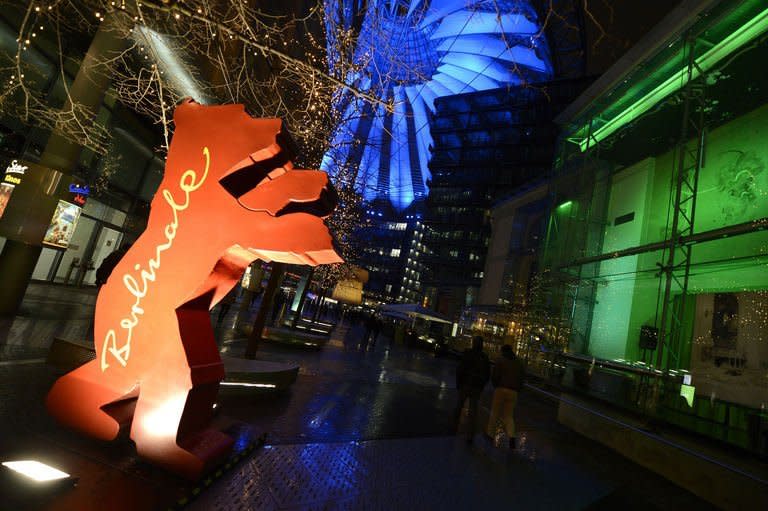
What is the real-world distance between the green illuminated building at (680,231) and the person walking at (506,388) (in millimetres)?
2912

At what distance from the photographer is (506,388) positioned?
638 cm

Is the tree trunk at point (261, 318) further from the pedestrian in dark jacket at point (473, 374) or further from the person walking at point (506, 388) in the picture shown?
the person walking at point (506, 388)

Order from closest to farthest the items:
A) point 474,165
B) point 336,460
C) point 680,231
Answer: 1. point 336,460
2. point 680,231
3. point 474,165

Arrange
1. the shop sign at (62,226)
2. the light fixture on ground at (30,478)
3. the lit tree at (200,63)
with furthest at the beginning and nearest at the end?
the shop sign at (62,226) < the lit tree at (200,63) < the light fixture on ground at (30,478)

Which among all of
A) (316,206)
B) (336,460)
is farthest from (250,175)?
(336,460)

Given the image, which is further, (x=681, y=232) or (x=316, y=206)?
(x=681, y=232)

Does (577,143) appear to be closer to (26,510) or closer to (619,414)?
(619,414)

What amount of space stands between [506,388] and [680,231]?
230 inches

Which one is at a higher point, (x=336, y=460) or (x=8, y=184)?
(x=8, y=184)

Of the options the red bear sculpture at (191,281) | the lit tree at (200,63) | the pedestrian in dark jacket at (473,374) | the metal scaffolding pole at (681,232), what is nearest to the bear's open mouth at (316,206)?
the red bear sculpture at (191,281)

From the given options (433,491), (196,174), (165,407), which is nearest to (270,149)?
(196,174)

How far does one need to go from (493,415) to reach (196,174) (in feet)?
19.9

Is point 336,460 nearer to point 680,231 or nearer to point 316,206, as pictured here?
point 316,206

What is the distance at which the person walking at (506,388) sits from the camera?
6289mm
